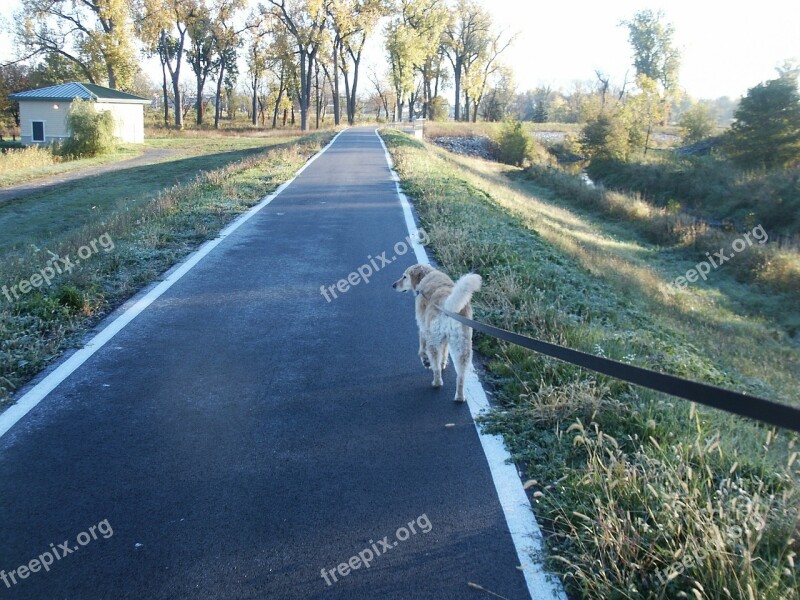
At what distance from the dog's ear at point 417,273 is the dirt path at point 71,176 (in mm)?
24242

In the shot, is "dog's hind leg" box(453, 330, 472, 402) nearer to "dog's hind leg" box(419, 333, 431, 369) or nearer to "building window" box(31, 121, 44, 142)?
"dog's hind leg" box(419, 333, 431, 369)

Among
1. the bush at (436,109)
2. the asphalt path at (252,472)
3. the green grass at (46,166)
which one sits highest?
the bush at (436,109)

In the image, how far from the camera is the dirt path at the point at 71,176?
2646cm

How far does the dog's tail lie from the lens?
4.79 metres

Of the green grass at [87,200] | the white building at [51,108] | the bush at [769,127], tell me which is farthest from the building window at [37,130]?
the bush at [769,127]

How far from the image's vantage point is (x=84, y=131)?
131 feet

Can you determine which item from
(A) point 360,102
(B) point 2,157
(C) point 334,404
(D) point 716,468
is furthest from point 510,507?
(A) point 360,102

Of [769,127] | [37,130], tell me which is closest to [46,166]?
[37,130]

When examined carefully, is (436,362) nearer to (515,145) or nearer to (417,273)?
(417,273)

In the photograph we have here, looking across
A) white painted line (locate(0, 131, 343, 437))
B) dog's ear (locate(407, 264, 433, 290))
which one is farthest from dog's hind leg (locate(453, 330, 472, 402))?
white painted line (locate(0, 131, 343, 437))

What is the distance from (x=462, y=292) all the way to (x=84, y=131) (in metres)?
41.9

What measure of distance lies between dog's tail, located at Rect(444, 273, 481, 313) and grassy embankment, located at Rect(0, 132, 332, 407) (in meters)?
3.56

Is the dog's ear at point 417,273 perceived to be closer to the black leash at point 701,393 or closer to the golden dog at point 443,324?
the golden dog at point 443,324

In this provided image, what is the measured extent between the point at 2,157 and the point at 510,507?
37612 millimetres
